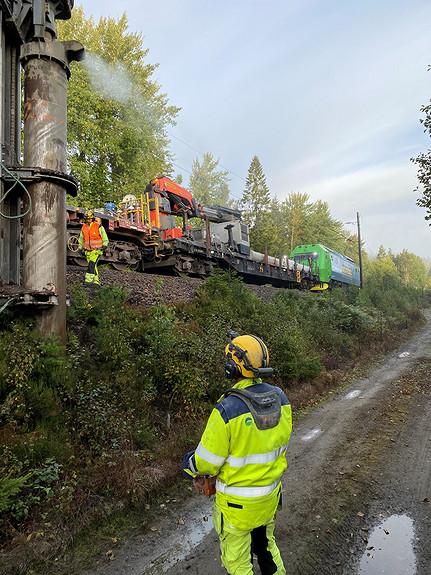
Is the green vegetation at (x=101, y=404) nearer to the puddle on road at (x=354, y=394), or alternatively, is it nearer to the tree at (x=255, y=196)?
the puddle on road at (x=354, y=394)

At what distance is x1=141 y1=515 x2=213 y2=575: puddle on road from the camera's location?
9.95ft

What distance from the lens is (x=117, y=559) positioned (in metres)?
3.09

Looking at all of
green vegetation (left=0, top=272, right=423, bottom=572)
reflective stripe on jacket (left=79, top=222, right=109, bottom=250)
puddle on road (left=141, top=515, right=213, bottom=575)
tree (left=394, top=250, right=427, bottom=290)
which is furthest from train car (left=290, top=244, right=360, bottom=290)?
tree (left=394, top=250, right=427, bottom=290)

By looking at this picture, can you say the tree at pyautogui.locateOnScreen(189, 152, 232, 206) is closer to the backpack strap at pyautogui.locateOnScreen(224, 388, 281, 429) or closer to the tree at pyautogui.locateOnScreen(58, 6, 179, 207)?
the tree at pyautogui.locateOnScreen(58, 6, 179, 207)

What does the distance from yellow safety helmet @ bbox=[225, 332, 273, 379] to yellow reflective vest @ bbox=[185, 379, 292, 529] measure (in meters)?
0.19

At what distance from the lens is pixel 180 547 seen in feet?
10.8

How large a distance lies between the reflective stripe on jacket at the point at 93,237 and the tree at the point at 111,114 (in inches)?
368

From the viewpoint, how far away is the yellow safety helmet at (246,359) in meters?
2.27

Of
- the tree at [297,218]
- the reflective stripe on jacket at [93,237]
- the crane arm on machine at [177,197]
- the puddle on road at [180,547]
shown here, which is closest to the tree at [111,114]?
the crane arm on machine at [177,197]

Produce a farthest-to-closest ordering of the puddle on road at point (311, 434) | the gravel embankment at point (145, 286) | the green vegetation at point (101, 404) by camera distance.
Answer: the gravel embankment at point (145, 286) < the puddle on road at point (311, 434) < the green vegetation at point (101, 404)

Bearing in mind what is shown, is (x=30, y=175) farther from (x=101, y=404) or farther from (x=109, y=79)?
(x=109, y=79)

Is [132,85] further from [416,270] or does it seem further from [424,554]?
[416,270]

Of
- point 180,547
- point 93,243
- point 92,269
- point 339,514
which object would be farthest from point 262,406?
point 93,243

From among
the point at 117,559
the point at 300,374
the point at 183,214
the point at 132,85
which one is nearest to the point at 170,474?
the point at 117,559
